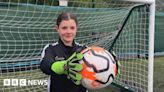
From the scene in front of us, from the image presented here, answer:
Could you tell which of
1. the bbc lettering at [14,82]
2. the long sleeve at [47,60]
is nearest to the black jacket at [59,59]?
the long sleeve at [47,60]

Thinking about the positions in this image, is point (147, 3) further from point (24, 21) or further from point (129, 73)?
point (24, 21)

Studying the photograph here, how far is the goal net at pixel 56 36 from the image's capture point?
4832mm

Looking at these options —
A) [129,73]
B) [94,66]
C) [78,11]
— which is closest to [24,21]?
[78,11]

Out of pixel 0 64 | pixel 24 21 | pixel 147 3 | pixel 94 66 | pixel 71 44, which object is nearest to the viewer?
pixel 94 66

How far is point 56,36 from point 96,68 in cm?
262

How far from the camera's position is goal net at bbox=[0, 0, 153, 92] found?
15.9 ft

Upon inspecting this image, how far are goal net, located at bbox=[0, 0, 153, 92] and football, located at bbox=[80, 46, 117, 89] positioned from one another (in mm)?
1880

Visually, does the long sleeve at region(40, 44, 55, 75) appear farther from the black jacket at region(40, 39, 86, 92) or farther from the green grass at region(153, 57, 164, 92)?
the green grass at region(153, 57, 164, 92)

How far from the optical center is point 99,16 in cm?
507

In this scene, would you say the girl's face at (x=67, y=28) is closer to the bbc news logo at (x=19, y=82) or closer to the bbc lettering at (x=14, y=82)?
the bbc news logo at (x=19, y=82)

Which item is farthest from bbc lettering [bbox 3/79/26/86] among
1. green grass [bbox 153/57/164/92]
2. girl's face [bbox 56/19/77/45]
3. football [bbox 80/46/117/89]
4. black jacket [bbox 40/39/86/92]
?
football [bbox 80/46/117/89]

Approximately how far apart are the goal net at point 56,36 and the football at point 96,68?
188 cm

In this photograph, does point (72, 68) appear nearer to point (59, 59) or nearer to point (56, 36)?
point (59, 59)

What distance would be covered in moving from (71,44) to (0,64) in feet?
8.42
